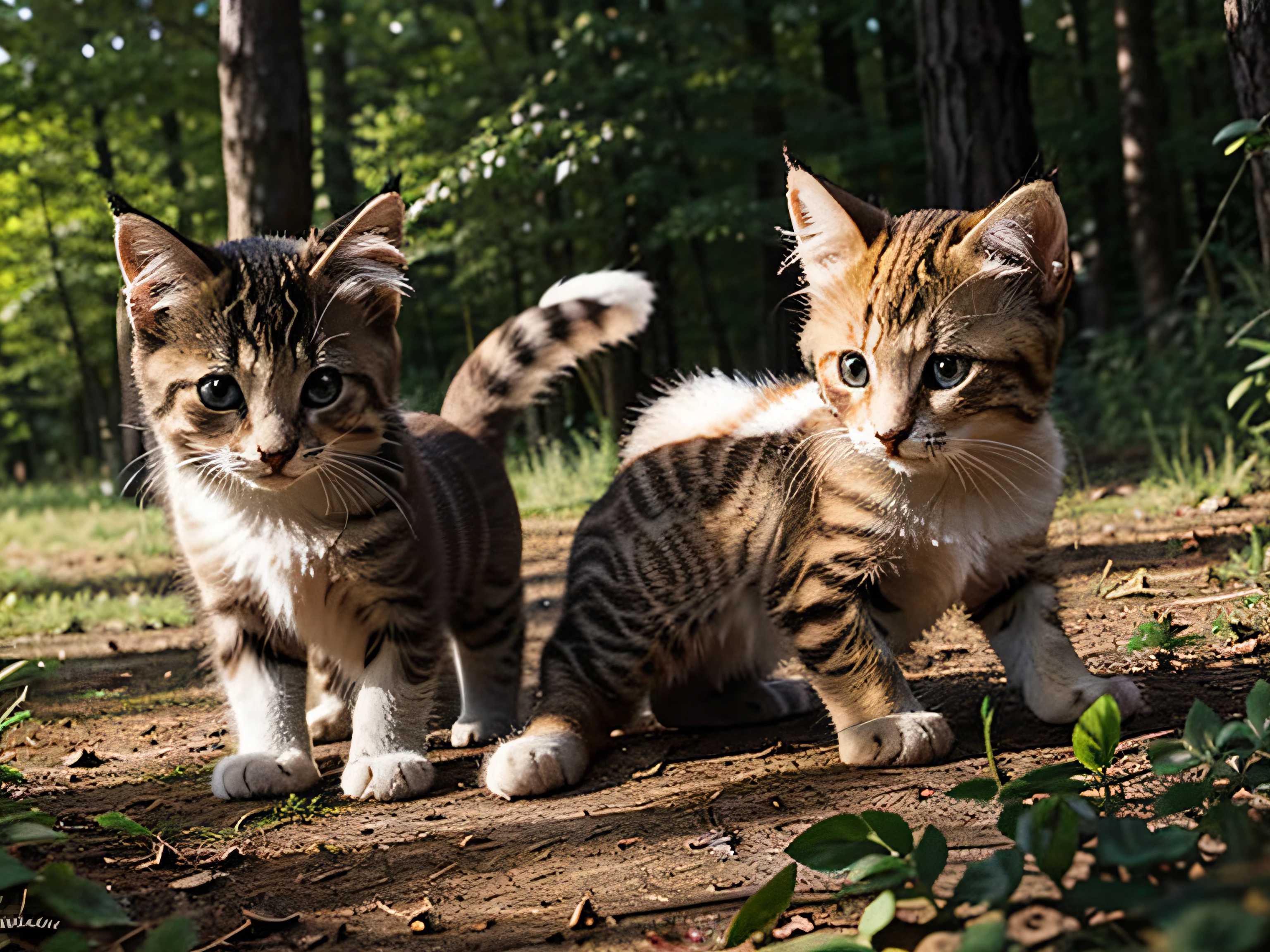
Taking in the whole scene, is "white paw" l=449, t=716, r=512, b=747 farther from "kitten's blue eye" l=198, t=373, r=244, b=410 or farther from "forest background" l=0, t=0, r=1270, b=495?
"forest background" l=0, t=0, r=1270, b=495

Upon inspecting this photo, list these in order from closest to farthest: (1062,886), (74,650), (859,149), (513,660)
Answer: (1062,886) → (513,660) → (74,650) → (859,149)

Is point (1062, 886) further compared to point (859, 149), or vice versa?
point (859, 149)

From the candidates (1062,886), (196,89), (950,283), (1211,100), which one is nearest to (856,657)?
(950,283)

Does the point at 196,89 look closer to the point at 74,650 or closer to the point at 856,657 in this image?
the point at 74,650

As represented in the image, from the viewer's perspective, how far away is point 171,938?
1.67 meters

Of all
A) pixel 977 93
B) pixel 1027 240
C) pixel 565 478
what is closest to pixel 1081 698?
pixel 1027 240

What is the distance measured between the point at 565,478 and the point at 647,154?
4.99 m

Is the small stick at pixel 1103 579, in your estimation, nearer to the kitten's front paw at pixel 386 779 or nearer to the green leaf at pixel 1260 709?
the green leaf at pixel 1260 709

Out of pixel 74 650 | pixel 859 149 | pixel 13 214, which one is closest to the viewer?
pixel 74 650

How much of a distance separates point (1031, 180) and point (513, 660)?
2311 millimetres

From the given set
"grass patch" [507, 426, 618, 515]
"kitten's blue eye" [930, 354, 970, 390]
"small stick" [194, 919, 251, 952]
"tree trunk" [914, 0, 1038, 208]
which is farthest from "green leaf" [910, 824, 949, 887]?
"grass patch" [507, 426, 618, 515]

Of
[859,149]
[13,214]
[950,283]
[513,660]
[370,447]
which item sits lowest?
[513,660]

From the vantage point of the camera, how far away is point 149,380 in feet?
8.97

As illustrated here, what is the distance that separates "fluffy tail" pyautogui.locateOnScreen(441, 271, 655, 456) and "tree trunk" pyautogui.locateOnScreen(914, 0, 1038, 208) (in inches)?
82.5
